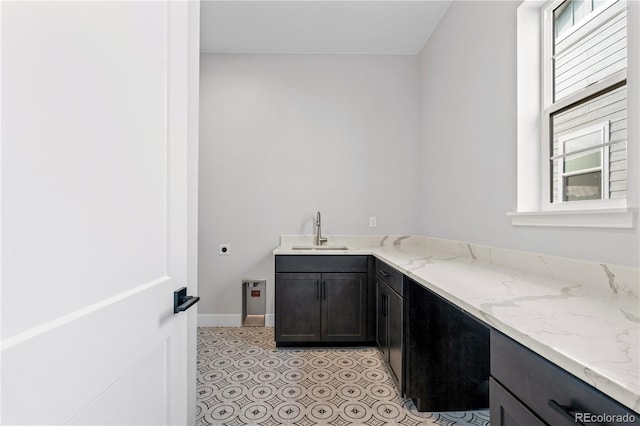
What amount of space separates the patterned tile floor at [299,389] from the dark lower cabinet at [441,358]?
0.29 feet

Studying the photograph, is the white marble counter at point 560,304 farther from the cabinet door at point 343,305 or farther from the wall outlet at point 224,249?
the wall outlet at point 224,249

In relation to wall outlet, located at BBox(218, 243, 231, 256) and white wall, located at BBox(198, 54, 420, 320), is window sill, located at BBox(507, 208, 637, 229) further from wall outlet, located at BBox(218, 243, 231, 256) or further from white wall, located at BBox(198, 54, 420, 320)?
wall outlet, located at BBox(218, 243, 231, 256)

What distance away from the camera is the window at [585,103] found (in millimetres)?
1277

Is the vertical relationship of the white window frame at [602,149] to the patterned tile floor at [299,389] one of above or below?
above

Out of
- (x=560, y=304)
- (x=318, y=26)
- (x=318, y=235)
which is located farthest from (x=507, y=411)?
(x=318, y=26)

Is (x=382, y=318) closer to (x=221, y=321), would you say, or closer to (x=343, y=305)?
(x=343, y=305)

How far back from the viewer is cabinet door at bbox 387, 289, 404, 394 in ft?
6.04

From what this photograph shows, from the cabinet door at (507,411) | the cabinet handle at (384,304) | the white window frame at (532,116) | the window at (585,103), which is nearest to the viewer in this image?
the cabinet door at (507,411)

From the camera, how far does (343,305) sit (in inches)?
104

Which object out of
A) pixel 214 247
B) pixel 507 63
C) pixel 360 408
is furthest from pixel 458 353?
pixel 214 247

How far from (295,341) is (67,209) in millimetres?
2364

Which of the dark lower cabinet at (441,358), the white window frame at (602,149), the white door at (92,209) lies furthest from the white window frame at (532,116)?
the white door at (92,209)

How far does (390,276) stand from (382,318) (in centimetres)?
44

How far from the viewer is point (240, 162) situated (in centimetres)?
319
